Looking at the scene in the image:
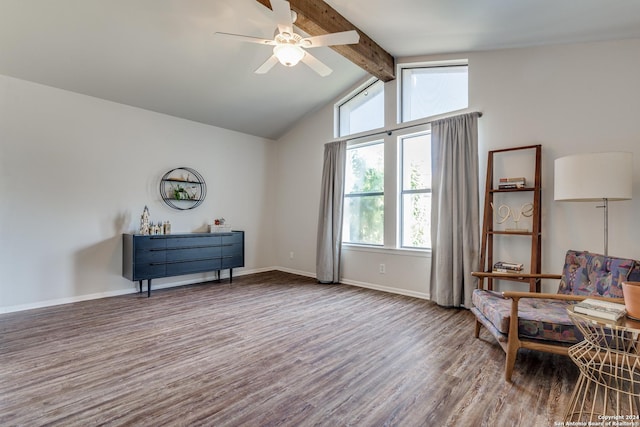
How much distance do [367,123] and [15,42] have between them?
13.9 ft

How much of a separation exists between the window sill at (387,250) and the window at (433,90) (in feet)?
6.16

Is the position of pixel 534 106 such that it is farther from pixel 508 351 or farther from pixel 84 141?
pixel 84 141

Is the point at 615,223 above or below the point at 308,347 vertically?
above

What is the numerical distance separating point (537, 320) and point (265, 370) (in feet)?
6.44

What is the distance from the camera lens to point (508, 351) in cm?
205

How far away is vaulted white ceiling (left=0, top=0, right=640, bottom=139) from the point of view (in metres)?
2.61

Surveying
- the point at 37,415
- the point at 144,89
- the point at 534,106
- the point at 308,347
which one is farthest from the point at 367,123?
the point at 37,415

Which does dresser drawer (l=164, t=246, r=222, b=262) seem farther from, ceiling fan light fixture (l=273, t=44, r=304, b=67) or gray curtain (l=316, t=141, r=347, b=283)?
ceiling fan light fixture (l=273, t=44, r=304, b=67)

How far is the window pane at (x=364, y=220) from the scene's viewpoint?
4.61m

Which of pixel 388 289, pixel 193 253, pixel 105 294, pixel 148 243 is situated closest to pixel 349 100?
pixel 388 289

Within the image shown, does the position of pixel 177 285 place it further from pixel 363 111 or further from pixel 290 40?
pixel 363 111

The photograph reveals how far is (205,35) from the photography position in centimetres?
322

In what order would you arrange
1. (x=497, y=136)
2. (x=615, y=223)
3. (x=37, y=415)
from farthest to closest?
1. (x=497, y=136)
2. (x=615, y=223)
3. (x=37, y=415)

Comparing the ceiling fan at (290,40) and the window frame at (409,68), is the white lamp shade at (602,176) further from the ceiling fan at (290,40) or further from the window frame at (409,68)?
the ceiling fan at (290,40)
